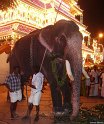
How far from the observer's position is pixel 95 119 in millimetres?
7727

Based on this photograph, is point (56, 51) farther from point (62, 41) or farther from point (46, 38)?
point (46, 38)

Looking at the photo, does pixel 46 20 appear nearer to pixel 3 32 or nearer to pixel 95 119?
pixel 3 32

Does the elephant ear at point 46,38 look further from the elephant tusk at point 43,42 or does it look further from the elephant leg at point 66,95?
the elephant leg at point 66,95

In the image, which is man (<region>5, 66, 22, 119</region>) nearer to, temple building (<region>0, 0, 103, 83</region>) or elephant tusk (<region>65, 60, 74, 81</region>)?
elephant tusk (<region>65, 60, 74, 81</region>)

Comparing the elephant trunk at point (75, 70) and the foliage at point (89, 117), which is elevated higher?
the elephant trunk at point (75, 70)

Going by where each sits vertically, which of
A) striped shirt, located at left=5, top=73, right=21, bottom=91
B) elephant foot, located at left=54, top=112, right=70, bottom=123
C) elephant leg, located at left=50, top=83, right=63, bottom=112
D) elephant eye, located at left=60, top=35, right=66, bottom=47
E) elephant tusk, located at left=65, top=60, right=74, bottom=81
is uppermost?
elephant eye, located at left=60, top=35, right=66, bottom=47

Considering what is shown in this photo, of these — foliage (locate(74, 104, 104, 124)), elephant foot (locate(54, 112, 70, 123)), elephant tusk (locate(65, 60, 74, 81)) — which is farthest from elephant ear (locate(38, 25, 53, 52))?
foliage (locate(74, 104, 104, 124))

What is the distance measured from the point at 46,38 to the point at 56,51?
1.90 feet

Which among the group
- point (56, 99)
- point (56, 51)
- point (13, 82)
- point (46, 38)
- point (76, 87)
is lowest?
point (56, 99)

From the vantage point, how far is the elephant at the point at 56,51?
7.45m

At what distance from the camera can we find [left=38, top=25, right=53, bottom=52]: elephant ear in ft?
26.6

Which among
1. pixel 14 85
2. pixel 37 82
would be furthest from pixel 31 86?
pixel 14 85

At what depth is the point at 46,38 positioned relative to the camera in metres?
8.36

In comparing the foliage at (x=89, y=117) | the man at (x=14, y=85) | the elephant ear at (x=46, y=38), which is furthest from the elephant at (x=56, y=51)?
the man at (x=14, y=85)
